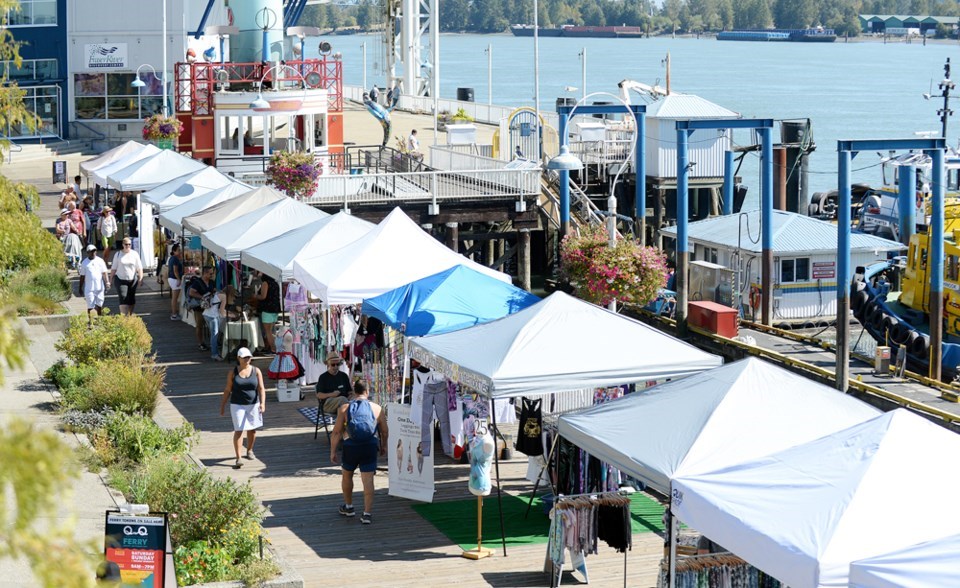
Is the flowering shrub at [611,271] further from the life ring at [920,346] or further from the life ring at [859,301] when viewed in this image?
the life ring at [859,301]

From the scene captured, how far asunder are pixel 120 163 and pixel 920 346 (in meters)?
19.3

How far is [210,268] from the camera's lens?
1009 inches

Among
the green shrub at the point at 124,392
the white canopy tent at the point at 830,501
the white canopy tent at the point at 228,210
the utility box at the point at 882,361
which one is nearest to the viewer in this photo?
the white canopy tent at the point at 830,501

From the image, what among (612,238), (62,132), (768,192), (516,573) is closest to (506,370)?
(516,573)

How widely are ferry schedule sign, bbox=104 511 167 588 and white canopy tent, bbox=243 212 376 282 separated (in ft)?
31.9

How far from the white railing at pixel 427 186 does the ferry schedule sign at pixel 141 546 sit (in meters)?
23.3

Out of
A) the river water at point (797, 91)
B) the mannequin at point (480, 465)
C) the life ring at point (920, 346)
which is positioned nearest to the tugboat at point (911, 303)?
the life ring at point (920, 346)

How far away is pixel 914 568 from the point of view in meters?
8.51

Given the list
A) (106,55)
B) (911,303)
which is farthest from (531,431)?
(106,55)

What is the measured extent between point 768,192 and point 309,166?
11043mm

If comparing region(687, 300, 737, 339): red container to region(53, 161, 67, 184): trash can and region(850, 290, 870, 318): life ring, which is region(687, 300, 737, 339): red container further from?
region(53, 161, 67, 184): trash can

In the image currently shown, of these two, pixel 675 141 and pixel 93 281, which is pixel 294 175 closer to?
pixel 93 281

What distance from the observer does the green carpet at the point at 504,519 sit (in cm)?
1448

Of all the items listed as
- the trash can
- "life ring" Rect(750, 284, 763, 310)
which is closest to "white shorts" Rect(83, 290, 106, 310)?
"life ring" Rect(750, 284, 763, 310)
